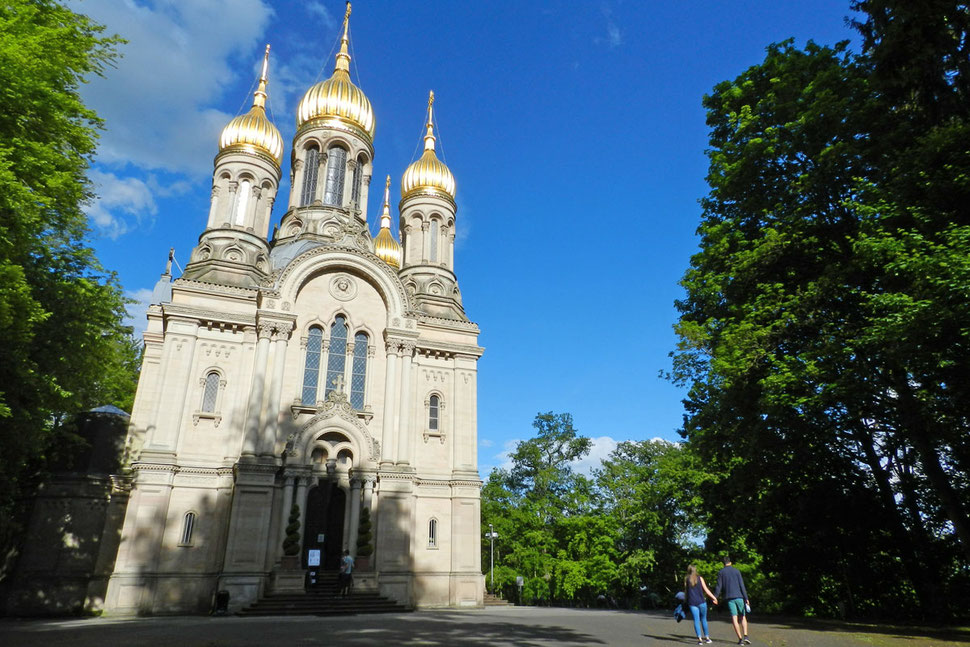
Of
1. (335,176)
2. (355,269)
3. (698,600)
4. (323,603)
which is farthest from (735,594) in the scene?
(335,176)

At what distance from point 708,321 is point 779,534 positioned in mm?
7814

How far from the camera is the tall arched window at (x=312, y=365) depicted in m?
24.9

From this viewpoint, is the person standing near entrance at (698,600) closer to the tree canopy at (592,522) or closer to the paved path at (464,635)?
the paved path at (464,635)

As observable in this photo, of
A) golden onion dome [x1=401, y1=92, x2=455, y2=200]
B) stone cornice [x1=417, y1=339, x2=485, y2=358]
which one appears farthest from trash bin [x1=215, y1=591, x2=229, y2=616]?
golden onion dome [x1=401, y1=92, x2=455, y2=200]

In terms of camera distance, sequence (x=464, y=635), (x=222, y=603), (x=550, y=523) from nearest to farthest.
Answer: (x=464, y=635)
(x=222, y=603)
(x=550, y=523)

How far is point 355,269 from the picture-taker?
26.7 meters

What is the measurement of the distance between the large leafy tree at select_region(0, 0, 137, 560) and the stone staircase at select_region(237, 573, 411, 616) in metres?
8.20

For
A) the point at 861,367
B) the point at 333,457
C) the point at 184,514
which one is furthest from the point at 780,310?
the point at 184,514

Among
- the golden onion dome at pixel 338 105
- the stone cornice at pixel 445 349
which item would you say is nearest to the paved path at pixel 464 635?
the stone cornice at pixel 445 349

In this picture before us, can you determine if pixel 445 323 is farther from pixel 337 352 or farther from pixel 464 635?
pixel 464 635

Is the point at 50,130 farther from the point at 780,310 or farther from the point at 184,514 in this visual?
the point at 780,310

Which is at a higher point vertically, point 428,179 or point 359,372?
point 428,179

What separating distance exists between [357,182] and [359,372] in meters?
12.0

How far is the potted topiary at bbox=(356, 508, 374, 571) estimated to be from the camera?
22.3 meters
